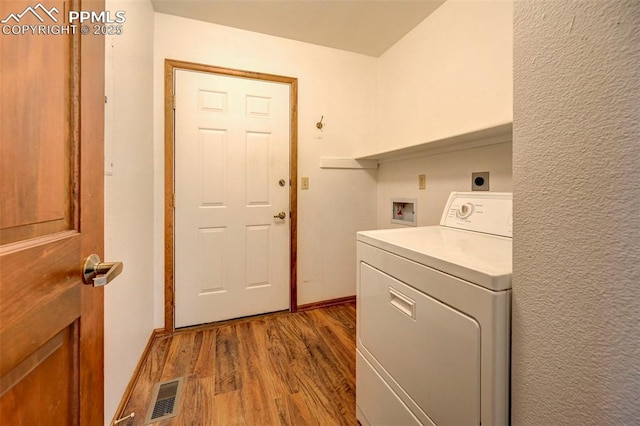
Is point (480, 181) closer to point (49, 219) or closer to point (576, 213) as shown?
point (576, 213)

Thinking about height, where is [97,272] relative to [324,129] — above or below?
below

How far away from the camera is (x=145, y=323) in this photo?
1.72 metres

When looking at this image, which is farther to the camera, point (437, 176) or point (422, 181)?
point (422, 181)

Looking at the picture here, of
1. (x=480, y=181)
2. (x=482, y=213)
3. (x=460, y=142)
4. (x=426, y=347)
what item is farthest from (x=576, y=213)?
(x=460, y=142)

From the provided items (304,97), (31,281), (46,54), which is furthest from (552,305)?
(304,97)

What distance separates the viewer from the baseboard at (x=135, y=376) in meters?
1.24

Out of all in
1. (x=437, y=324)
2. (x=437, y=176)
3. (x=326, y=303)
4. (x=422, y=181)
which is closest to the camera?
(x=437, y=324)

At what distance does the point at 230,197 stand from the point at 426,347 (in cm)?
176

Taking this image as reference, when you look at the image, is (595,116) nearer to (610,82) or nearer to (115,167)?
(610,82)

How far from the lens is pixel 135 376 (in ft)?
4.85

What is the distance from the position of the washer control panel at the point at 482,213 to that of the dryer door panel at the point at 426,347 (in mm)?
591

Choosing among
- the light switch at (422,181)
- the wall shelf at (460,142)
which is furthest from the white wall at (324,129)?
the light switch at (422,181)

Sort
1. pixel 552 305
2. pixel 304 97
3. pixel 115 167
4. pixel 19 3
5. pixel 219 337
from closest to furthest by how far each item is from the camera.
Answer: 1. pixel 19 3
2. pixel 552 305
3. pixel 115 167
4. pixel 219 337
5. pixel 304 97

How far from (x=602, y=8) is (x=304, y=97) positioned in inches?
82.2
